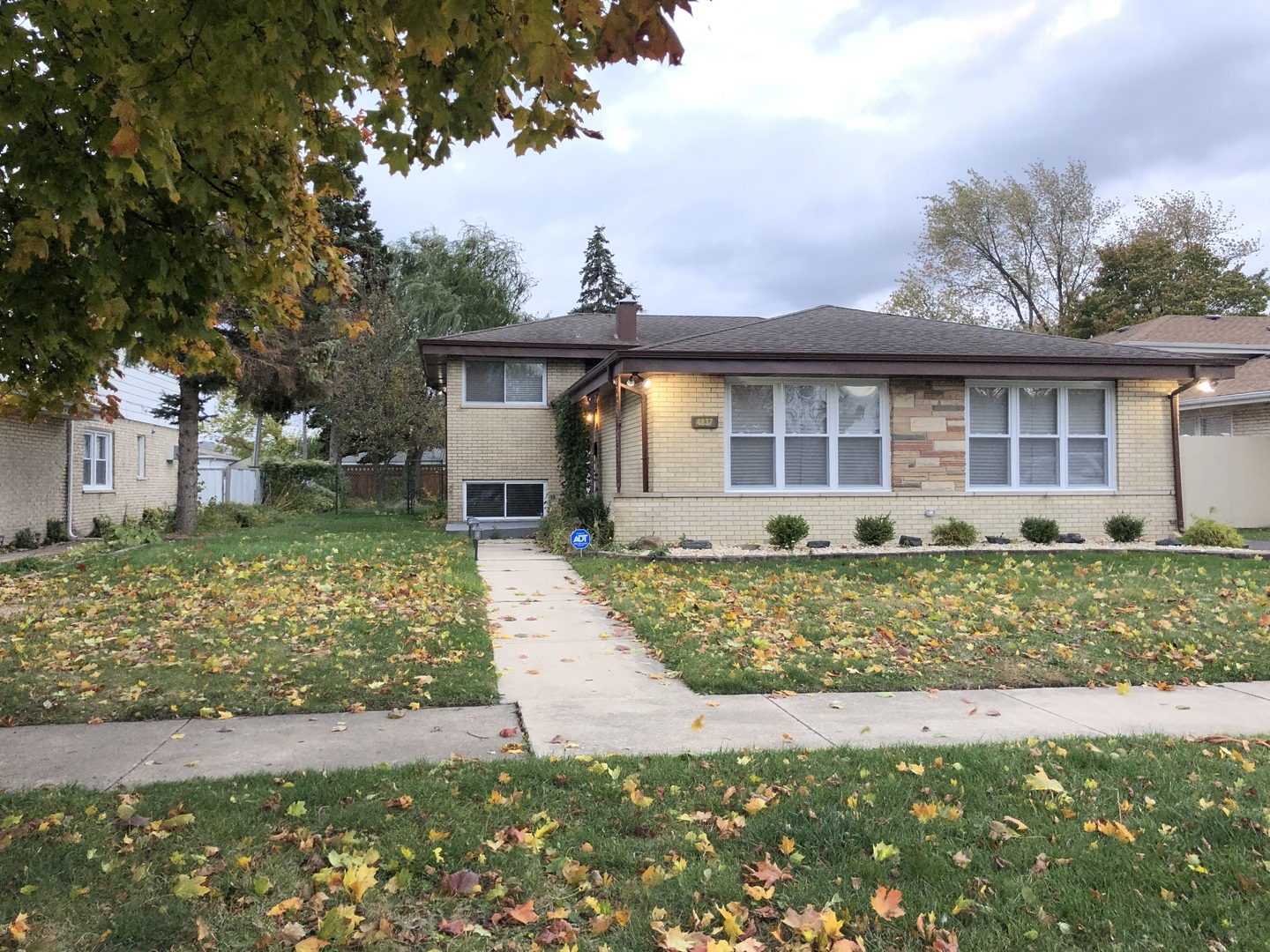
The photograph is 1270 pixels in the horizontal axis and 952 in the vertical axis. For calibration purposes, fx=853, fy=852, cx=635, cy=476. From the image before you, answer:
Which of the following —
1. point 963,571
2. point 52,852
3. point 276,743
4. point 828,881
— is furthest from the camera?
point 963,571

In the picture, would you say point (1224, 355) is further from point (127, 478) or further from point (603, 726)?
point (127, 478)

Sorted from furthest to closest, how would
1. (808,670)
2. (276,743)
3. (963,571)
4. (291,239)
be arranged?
(963,571), (808,670), (291,239), (276,743)

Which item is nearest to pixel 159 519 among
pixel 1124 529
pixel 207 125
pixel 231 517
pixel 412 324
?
pixel 231 517

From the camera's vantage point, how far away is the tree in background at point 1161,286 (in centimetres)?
3472

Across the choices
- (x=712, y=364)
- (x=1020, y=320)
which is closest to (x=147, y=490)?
(x=712, y=364)

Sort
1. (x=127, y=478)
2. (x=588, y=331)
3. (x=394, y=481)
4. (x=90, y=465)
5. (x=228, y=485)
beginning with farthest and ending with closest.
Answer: (x=394, y=481), (x=228, y=485), (x=127, y=478), (x=588, y=331), (x=90, y=465)

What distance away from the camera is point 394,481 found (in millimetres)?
33594

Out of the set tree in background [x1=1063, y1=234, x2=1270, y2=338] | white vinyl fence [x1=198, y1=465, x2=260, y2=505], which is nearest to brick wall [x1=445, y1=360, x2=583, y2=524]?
white vinyl fence [x1=198, y1=465, x2=260, y2=505]

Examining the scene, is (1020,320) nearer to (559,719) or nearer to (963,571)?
(963,571)

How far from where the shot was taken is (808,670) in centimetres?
615

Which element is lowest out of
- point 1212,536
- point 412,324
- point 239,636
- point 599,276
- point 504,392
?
point 239,636

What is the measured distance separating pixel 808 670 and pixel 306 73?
4820 millimetres

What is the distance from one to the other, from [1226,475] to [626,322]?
13.3 m

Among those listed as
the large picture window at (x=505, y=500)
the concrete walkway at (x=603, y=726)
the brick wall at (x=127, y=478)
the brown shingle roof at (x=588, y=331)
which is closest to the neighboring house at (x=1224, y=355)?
the brown shingle roof at (x=588, y=331)
